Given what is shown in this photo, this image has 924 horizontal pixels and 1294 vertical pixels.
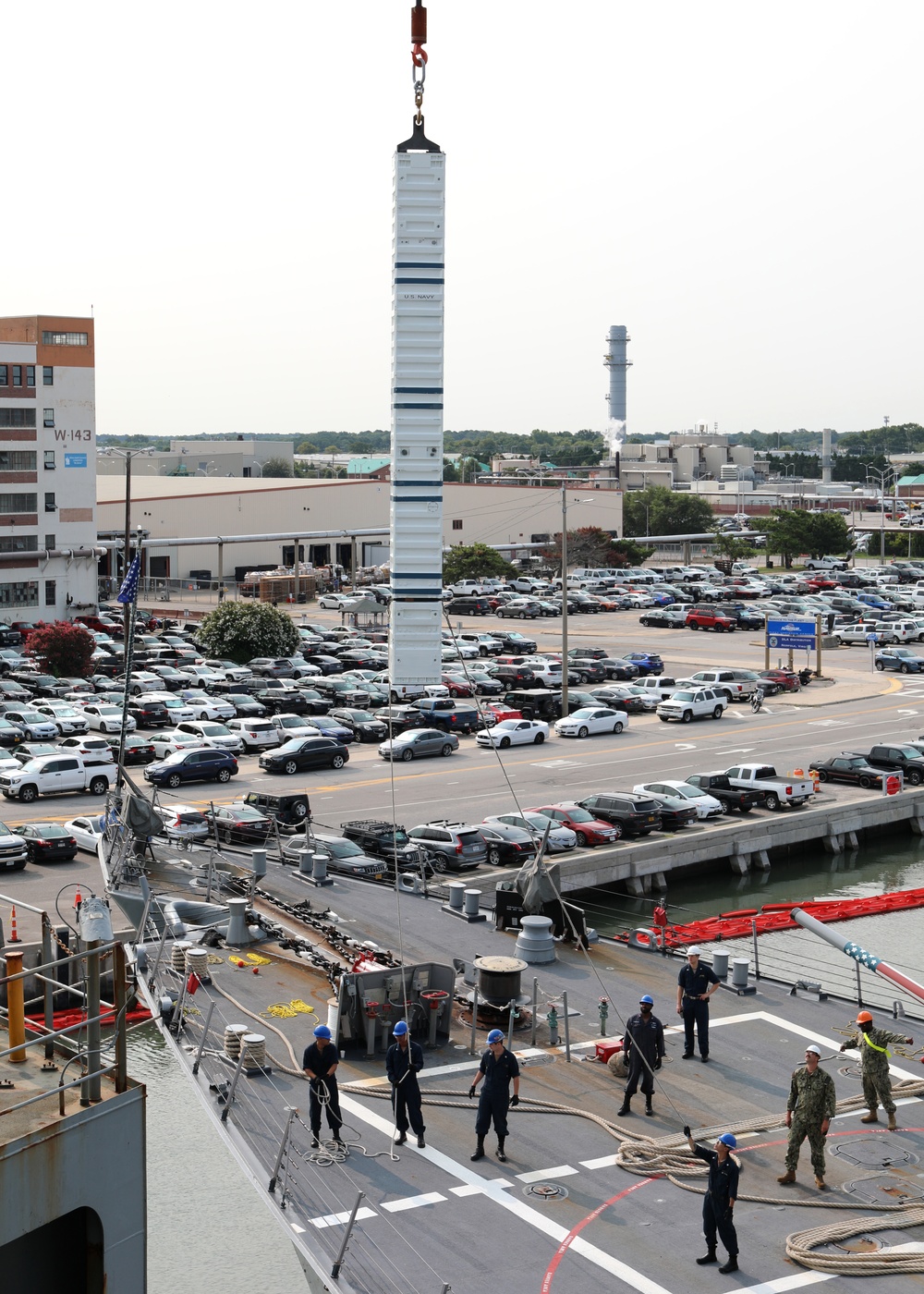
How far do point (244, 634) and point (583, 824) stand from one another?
3529cm

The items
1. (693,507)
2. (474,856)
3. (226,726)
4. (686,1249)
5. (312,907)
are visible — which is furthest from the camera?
(693,507)

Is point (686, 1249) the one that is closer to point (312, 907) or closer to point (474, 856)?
point (312, 907)

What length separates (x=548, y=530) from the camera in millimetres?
139000

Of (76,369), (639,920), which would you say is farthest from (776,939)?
(76,369)

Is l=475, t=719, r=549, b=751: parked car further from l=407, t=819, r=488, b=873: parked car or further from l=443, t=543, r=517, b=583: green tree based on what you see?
l=443, t=543, r=517, b=583: green tree

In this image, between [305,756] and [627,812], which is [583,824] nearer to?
[627,812]

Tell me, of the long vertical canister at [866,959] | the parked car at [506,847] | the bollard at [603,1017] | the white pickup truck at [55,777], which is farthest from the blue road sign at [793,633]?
the long vertical canister at [866,959]

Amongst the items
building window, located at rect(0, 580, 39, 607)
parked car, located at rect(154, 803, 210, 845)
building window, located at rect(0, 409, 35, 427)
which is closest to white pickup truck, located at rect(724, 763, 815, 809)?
parked car, located at rect(154, 803, 210, 845)

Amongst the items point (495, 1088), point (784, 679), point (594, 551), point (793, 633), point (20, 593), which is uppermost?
point (594, 551)

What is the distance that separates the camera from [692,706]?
60750 mm

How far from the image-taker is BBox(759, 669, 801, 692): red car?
67.2m

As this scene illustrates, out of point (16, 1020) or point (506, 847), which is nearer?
point (16, 1020)

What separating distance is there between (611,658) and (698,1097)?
56.0 metres

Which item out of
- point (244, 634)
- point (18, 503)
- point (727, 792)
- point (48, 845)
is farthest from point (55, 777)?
point (18, 503)
